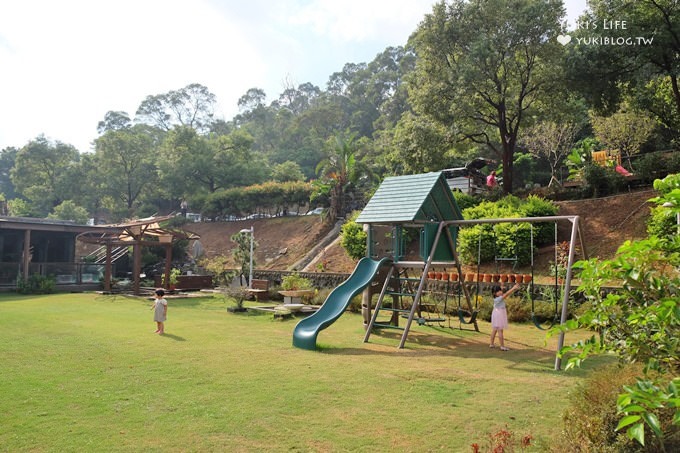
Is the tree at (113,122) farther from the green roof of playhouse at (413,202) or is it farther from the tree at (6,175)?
the green roof of playhouse at (413,202)

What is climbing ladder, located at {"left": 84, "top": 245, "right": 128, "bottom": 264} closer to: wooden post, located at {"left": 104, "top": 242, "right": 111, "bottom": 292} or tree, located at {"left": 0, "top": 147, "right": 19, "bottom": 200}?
wooden post, located at {"left": 104, "top": 242, "right": 111, "bottom": 292}

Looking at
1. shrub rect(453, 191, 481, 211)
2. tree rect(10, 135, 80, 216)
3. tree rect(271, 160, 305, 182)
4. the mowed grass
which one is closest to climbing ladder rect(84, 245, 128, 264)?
the mowed grass

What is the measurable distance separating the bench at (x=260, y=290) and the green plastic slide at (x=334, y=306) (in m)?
8.41

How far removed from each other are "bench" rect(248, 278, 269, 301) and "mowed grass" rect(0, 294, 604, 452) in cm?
761

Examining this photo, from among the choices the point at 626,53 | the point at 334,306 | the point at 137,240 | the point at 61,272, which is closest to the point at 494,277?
the point at 334,306

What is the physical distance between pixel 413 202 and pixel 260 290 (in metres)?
9.99

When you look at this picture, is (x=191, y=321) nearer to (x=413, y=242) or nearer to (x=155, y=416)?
(x=155, y=416)

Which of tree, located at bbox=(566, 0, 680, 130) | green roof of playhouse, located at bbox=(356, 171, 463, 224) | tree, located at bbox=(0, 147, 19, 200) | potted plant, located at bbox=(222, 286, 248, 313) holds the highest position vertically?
tree, located at bbox=(0, 147, 19, 200)

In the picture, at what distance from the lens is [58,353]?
937 cm

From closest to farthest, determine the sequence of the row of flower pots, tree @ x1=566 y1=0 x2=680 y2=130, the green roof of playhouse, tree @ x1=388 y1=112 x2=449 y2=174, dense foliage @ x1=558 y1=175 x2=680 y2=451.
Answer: dense foliage @ x1=558 y1=175 x2=680 y2=451
the green roof of playhouse
the row of flower pots
tree @ x1=566 y1=0 x2=680 y2=130
tree @ x1=388 y1=112 x2=449 y2=174

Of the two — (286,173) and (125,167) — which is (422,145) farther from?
(125,167)

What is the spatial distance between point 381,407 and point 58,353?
645cm

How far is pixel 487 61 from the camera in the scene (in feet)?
72.6

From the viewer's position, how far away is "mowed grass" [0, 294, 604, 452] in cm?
536
